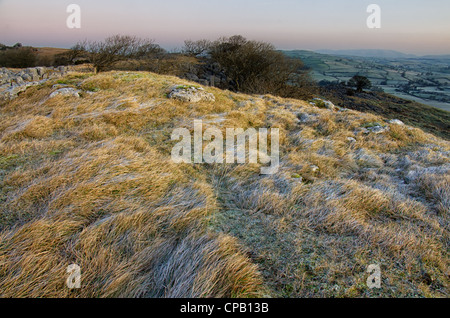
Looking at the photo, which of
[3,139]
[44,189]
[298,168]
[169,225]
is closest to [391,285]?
[169,225]

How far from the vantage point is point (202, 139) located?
5.34 metres

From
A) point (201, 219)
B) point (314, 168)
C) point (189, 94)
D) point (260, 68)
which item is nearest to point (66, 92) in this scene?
point (189, 94)

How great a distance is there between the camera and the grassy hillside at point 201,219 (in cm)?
192

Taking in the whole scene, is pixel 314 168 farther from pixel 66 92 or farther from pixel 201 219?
pixel 66 92

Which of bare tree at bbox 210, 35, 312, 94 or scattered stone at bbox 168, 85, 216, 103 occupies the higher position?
bare tree at bbox 210, 35, 312, 94

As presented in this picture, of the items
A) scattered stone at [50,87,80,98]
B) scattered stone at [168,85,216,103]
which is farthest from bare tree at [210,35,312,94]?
scattered stone at [50,87,80,98]

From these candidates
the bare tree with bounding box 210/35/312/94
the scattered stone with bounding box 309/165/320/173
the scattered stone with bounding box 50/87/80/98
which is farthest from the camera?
the bare tree with bounding box 210/35/312/94

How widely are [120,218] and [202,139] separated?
10.3 ft

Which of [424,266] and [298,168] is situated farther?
[298,168]

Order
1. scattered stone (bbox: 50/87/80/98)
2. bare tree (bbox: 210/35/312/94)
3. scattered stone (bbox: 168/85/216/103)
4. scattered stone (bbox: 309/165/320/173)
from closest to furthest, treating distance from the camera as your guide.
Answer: scattered stone (bbox: 309/165/320/173) < scattered stone (bbox: 50/87/80/98) < scattered stone (bbox: 168/85/216/103) < bare tree (bbox: 210/35/312/94)

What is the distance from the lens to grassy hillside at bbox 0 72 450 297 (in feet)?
6.31

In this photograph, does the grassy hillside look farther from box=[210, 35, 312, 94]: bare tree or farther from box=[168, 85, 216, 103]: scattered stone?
box=[210, 35, 312, 94]: bare tree

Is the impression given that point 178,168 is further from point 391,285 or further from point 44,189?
point 391,285
